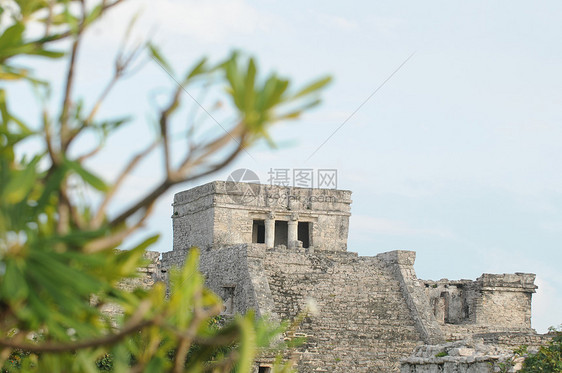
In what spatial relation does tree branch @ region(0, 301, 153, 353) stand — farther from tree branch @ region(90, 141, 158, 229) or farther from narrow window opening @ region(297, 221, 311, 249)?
narrow window opening @ region(297, 221, 311, 249)

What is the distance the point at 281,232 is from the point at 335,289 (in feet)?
20.9

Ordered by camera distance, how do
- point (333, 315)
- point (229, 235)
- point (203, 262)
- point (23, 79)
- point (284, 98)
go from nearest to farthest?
point (284, 98)
point (23, 79)
point (333, 315)
point (203, 262)
point (229, 235)

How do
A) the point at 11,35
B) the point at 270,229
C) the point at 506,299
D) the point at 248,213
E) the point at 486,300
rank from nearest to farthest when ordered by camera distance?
the point at 11,35, the point at 486,300, the point at 506,299, the point at 248,213, the point at 270,229

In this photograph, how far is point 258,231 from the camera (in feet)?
88.8

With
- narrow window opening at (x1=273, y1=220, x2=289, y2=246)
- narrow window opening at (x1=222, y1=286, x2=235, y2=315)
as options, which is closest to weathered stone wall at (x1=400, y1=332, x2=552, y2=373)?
narrow window opening at (x1=222, y1=286, x2=235, y2=315)

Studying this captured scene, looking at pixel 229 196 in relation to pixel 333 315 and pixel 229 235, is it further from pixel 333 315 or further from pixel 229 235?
pixel 333 315

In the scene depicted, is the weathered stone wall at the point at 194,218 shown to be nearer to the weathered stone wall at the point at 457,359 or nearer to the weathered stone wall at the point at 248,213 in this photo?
the weathered stone wall at the point at 248,213

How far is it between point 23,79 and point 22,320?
2.39 feet

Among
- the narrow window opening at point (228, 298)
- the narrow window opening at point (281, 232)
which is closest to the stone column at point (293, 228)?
the narrow window opening at point (281, 232)

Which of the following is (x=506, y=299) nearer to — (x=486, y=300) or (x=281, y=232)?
(x=486, y=300)

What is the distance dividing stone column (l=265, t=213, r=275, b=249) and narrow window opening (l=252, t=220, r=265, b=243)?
5.28ft

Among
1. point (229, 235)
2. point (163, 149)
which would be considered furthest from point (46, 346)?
point (229, 235)

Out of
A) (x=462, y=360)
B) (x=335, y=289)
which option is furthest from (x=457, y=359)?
(x=335, y=289)

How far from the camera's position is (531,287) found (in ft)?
78.7
